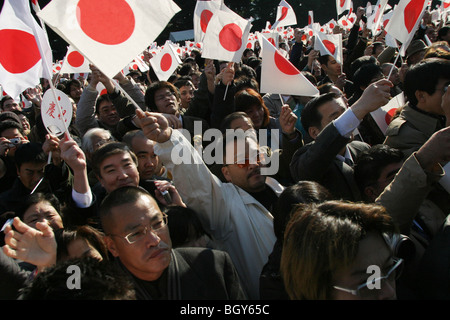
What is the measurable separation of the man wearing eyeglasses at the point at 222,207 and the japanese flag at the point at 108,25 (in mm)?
425

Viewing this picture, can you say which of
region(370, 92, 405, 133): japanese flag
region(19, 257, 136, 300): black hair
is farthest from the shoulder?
region(370, 92, 405, 133): japanese flag

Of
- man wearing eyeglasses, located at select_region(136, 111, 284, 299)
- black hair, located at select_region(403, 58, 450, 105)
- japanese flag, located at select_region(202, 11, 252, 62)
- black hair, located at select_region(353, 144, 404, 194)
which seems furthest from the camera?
japanese flag, located at select_region(202, 11, 252, 62)

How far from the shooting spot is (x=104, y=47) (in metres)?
2.29

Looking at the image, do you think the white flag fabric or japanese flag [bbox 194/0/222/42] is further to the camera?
japanese flag [bbox 194/0/222/42]

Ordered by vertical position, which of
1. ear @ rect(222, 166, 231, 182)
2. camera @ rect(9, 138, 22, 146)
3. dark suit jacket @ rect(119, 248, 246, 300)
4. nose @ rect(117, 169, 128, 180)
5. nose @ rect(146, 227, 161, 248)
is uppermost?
nose @ rect(146, 227, 161, 248)

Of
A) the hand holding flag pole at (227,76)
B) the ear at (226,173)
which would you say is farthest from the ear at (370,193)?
the hand holding flag pole at (227,76)

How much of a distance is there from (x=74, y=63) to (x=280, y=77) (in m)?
2.89

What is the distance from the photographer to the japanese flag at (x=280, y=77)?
3359 mm

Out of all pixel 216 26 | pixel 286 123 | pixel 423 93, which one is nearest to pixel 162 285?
pixel 286 123

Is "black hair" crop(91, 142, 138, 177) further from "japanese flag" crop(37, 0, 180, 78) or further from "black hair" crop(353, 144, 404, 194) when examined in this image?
"black hair" crop(353, 144, 404, 194)

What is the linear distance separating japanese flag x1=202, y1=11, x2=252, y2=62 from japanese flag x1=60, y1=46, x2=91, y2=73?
164 centimetres

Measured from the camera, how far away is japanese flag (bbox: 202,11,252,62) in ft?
14.1

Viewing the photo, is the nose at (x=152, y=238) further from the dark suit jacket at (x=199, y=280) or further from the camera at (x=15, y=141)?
the camera at (x=15, y=141)

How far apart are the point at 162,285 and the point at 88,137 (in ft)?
6.65
